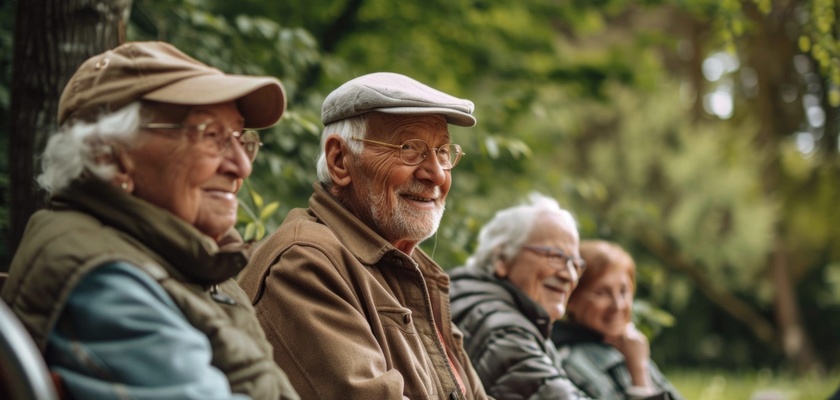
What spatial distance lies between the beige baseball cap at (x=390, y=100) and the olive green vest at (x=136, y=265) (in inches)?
38.9

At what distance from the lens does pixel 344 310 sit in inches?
106

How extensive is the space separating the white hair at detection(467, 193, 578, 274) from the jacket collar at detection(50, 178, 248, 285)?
2239 mm

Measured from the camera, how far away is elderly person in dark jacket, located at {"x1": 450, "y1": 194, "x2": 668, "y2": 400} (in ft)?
12.3

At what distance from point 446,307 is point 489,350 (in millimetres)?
650

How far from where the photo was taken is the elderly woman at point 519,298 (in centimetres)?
375

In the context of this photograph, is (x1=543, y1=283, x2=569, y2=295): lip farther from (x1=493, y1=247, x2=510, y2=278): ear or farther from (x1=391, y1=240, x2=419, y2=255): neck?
(x1=391, y1=240, x2=419, y2=255): neck

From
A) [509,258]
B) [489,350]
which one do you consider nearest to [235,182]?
[489,350]

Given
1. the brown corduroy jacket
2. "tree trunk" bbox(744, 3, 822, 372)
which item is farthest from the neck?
"tree trunk" bbox(744, 3, 822, 372)

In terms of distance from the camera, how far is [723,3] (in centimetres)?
536

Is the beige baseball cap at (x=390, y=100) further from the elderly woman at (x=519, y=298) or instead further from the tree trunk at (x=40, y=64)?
the elderly woman at (x=519, y=298)

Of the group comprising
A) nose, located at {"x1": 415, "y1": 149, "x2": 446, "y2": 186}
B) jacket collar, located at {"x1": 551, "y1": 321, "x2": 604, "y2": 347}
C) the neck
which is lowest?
jacket collar, located at {"x1": 551, "y1": 321, "x2": 604, "y2": 347}

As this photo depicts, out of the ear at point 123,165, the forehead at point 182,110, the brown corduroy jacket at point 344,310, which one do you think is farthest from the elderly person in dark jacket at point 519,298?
the ear at point 123,165

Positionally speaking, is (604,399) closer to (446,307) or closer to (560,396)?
(560,396)

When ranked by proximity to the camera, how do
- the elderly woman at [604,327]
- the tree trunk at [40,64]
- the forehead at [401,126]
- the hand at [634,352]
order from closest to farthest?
the forehead at [401,126] → the tree trunk at [40,64] → the elderly woman at [604,327] → the hand at [634,352]
